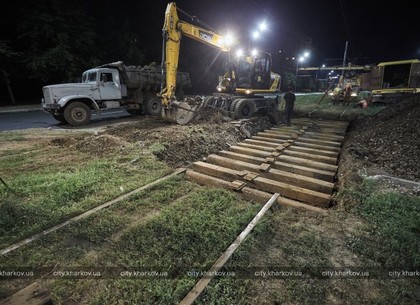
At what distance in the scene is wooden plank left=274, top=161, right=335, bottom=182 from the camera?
16.4 feet

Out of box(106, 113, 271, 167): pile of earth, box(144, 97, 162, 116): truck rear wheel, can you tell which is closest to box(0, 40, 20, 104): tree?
box(144, 97, 162, 116): truck rear wheel

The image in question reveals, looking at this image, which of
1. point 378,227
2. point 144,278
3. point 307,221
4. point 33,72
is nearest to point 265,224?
point 307,221

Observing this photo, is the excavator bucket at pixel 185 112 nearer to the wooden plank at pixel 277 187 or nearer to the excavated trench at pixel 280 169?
the excavated trench at pixel 280 169

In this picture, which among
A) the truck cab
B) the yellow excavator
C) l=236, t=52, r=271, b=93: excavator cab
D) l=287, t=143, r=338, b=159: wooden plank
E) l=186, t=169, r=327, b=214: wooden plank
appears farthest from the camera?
the truck cab

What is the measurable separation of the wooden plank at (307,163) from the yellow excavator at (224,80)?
4407 mm

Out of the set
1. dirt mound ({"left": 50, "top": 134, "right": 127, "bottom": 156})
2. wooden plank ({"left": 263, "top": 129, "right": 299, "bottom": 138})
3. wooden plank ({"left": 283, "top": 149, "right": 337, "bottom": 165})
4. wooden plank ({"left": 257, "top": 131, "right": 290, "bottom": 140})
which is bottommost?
wooden plank ({"left": 283, "top": 149, "right": 337, "bottom": 165})

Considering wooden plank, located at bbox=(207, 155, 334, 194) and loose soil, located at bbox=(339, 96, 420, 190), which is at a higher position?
loose soil, located at bbox=(339, 96, 420, 190)

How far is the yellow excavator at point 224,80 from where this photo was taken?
27.2 ft

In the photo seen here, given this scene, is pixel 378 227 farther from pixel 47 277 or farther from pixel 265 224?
pixel 47 277

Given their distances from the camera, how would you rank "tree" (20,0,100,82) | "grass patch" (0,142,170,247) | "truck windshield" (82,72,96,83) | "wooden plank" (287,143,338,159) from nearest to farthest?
"grass patch" (0,142,170,247)
"wooden plank" (287,143,338,159)
"truck windshield" (82,72,96,83)
"tree" (20,0,100,82)

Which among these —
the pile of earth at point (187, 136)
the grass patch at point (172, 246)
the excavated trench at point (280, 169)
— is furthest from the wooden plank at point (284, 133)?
the grass patch at point (172, 246)

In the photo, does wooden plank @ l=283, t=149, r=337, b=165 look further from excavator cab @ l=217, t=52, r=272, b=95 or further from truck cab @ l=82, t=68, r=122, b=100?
truck cab @ l=82, t=68, r=122, b=100

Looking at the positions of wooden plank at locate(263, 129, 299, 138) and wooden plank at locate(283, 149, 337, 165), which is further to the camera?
wooden plank at locate(263, 129, 299, 138)

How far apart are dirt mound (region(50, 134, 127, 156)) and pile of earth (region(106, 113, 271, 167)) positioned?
421mm
